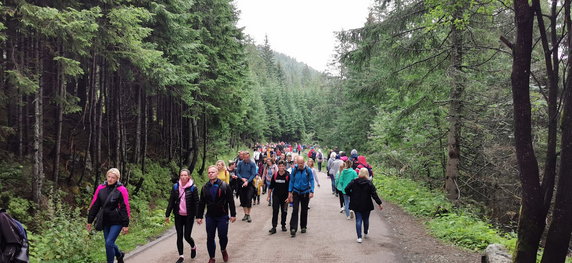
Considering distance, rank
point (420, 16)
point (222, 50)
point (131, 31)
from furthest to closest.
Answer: point (222, 50) < point (420, 16) < point (131, 31)

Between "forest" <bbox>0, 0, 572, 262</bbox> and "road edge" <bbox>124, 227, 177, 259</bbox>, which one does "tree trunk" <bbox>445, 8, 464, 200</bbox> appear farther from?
"road edge" <bbox>124, 227, 177, 259</bbox>

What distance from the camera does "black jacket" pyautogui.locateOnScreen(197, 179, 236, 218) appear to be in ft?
23.1

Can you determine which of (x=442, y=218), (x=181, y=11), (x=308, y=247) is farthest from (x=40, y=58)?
(x=442, y=218)

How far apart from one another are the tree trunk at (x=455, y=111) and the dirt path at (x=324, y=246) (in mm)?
2038

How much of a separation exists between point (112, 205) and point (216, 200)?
188 centimetres

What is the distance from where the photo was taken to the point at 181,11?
44.4ft

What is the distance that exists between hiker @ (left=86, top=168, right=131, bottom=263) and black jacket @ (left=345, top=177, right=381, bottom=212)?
17.4 feet

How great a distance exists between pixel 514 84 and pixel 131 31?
889 cm

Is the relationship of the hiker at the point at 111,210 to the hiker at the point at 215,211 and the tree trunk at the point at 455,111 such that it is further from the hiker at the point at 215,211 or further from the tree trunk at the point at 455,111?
the tree trunk at the point at 455,111

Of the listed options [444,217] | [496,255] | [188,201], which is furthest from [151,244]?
[444,217]

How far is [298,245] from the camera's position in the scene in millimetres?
8359

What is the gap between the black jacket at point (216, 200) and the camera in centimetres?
704

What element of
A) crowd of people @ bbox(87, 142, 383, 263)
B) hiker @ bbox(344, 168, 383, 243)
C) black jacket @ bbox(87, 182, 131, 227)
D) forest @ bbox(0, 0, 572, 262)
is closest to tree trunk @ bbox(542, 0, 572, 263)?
forest @ bbox(0, 0, 572, 262)

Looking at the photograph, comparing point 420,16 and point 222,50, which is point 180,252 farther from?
point 222,50
